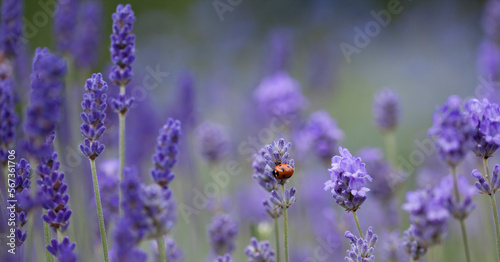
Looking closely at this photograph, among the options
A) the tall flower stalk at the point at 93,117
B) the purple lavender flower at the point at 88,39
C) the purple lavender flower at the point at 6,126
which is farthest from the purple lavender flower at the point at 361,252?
the purple lavender flower at the point at 88,39

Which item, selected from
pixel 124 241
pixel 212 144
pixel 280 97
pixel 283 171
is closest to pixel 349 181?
pixel 283 171

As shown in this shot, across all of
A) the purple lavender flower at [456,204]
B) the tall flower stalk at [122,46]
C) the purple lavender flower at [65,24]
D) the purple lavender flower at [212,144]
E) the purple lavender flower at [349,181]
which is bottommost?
the purple lavender flower at [456,204]

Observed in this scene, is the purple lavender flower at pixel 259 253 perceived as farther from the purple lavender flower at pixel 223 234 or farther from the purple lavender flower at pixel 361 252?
the purple lavender flower at pixel 223 234

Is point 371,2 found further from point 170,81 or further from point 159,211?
point 159,211

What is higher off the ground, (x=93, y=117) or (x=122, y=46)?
(x=122, y=46)

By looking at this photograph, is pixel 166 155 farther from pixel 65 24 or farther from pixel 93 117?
pixel 65 24

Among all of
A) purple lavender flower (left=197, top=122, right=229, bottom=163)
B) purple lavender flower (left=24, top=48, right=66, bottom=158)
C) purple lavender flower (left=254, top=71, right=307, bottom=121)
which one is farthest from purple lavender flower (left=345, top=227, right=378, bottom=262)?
purple lavender flower (left=254, top=71, right=307, bottom=121)
